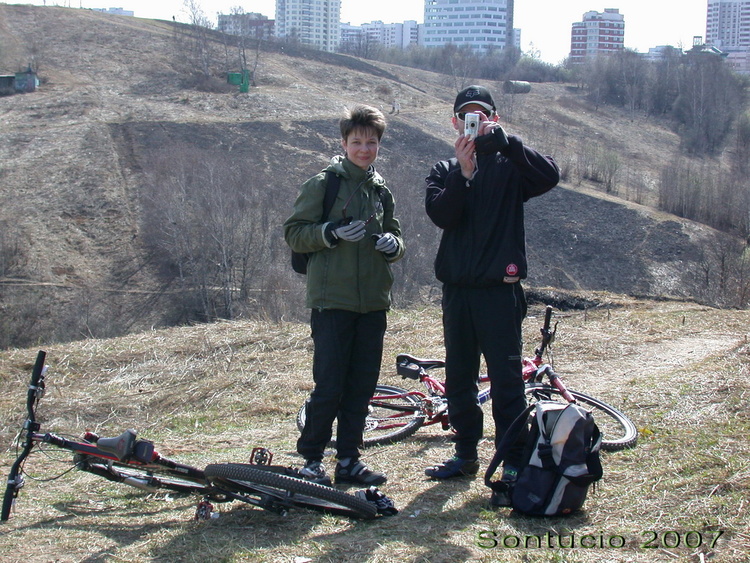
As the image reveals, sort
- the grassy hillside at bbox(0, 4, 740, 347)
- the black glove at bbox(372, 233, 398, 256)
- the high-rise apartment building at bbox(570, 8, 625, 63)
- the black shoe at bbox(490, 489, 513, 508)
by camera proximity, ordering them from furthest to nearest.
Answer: the high-rise apartment building at bbox(570, 8, 625, 63) < the grassy hillside at bbox(0, 4, 740, 347) < the black glove at bbox(372, 233, 398, 256) < the black shoe at bbox(490, 489, 513, 508)

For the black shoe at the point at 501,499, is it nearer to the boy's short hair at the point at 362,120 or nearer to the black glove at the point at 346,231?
the black glove at the point at 346,231

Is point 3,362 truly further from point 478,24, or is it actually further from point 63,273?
point 478,24

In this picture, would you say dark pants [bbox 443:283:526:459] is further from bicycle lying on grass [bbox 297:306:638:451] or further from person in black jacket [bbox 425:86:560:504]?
bicycle lying on grass [bbox 297:306:638:451]

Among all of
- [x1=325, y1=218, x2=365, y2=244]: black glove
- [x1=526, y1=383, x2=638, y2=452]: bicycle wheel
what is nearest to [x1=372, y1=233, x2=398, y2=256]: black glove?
[x1=325, y1=218, x2=365, y2=244]: black glove

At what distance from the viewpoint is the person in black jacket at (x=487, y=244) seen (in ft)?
12.0

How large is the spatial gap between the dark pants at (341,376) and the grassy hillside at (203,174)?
15.7m

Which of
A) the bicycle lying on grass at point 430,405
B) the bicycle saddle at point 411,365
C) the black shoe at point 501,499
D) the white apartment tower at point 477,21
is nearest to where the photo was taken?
the black shoe at point 501,499

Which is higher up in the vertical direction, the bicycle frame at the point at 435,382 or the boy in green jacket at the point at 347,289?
the boy in green jacket at the point at 347,289

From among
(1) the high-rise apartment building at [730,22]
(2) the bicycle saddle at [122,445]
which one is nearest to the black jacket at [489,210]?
(2) the bicycle saddle at [122,445]

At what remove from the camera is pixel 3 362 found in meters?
7.52

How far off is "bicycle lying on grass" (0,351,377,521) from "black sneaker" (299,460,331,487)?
148 mm

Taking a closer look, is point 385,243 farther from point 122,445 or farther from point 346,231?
point 122,445

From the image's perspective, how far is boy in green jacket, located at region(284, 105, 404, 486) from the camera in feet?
12.2

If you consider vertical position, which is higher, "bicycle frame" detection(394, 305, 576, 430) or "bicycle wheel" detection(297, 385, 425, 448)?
"bicycle frame" detection(394, 305, 576, 430)
